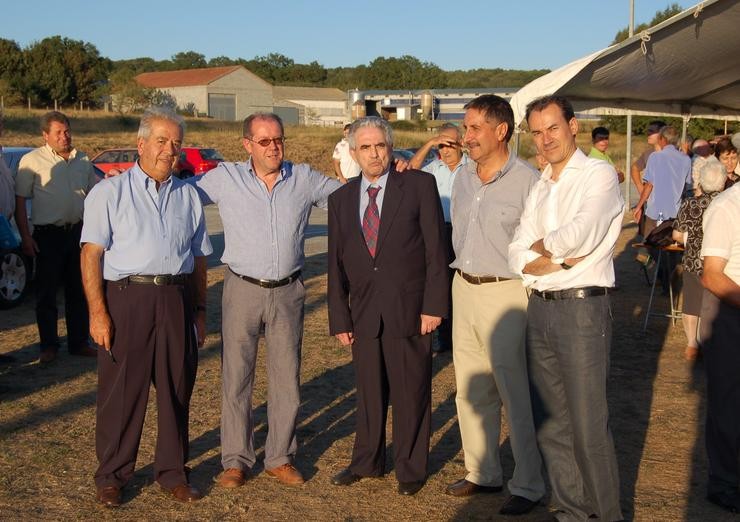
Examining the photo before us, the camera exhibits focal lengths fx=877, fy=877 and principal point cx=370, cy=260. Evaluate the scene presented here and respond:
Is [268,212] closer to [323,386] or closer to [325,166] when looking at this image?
[323,386]

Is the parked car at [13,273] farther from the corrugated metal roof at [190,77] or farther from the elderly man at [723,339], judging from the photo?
the corrugated metal roof at [190,77]

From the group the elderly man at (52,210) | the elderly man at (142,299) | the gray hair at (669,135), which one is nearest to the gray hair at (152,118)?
the elderly man at (142,299)

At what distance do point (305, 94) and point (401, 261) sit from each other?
92053mm

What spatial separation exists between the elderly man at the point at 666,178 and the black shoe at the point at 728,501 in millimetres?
6553

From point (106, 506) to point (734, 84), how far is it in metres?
9.95

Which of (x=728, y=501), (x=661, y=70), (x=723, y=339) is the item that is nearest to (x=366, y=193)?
(x=723, y=339)

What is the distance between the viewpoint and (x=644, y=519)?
181 inches

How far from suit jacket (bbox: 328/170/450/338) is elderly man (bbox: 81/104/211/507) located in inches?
36.6

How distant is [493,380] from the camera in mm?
4859

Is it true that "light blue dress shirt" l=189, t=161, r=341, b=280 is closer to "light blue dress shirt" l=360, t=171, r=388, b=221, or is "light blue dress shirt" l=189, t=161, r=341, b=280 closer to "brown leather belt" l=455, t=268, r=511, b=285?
"light blue dress shirt" l=360, t=171, r=388, b=221

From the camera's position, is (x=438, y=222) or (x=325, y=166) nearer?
(x=438, y=222)

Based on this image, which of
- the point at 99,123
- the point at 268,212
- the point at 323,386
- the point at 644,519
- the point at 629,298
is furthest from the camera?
the point at 99,123

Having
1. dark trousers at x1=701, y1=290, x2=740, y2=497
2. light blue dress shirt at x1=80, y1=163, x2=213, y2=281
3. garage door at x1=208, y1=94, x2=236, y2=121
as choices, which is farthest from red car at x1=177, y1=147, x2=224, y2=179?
garage door at x1=208, y1=94, x2=236, y2=121

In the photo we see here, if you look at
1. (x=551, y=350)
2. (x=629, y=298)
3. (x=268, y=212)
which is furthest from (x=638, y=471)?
(x=629, y=298)
